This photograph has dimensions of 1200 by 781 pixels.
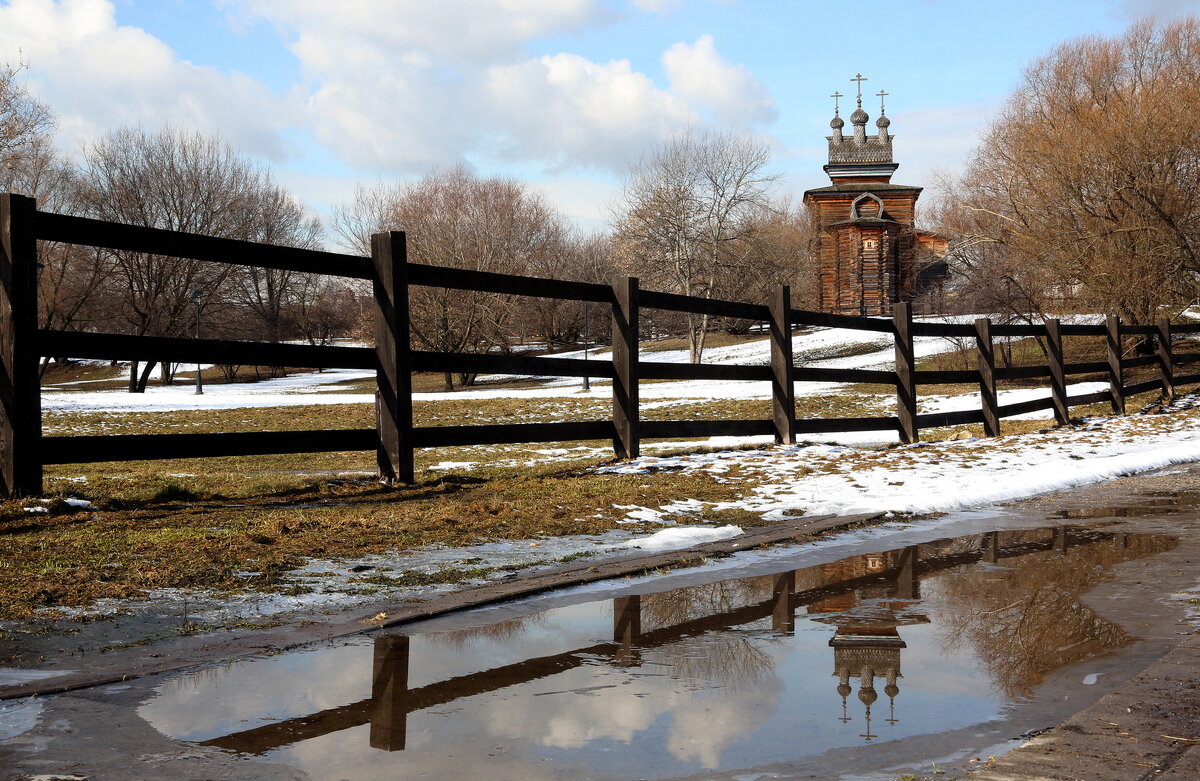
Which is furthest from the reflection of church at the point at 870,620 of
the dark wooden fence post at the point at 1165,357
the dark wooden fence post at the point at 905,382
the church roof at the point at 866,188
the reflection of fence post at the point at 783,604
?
the church roof at the point at 866,188

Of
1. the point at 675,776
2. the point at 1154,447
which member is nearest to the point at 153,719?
the point at 675,776

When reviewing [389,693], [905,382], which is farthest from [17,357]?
[905,382]

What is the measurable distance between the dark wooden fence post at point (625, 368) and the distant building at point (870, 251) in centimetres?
5237

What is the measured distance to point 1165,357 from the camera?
62.8ft

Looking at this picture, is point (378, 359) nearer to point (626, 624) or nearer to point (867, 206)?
point (626, 624)

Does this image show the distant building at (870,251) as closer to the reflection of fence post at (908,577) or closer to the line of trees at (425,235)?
the line of trees at (425,235)

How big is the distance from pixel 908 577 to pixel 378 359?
13.6 feet

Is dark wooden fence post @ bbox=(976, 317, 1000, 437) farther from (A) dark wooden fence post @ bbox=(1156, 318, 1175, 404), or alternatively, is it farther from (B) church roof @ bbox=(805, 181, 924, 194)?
(B) church roof @ bbox=(805, 181, 924, 194)

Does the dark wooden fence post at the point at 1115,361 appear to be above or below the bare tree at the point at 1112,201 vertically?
below

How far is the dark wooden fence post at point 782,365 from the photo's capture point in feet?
35.5

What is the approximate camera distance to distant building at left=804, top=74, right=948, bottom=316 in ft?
202

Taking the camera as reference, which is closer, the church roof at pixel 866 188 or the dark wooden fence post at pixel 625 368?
the dark wooden fence post at pixel 625 368

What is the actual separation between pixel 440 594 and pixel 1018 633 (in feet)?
7.87

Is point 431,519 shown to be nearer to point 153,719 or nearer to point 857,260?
point 153,719
